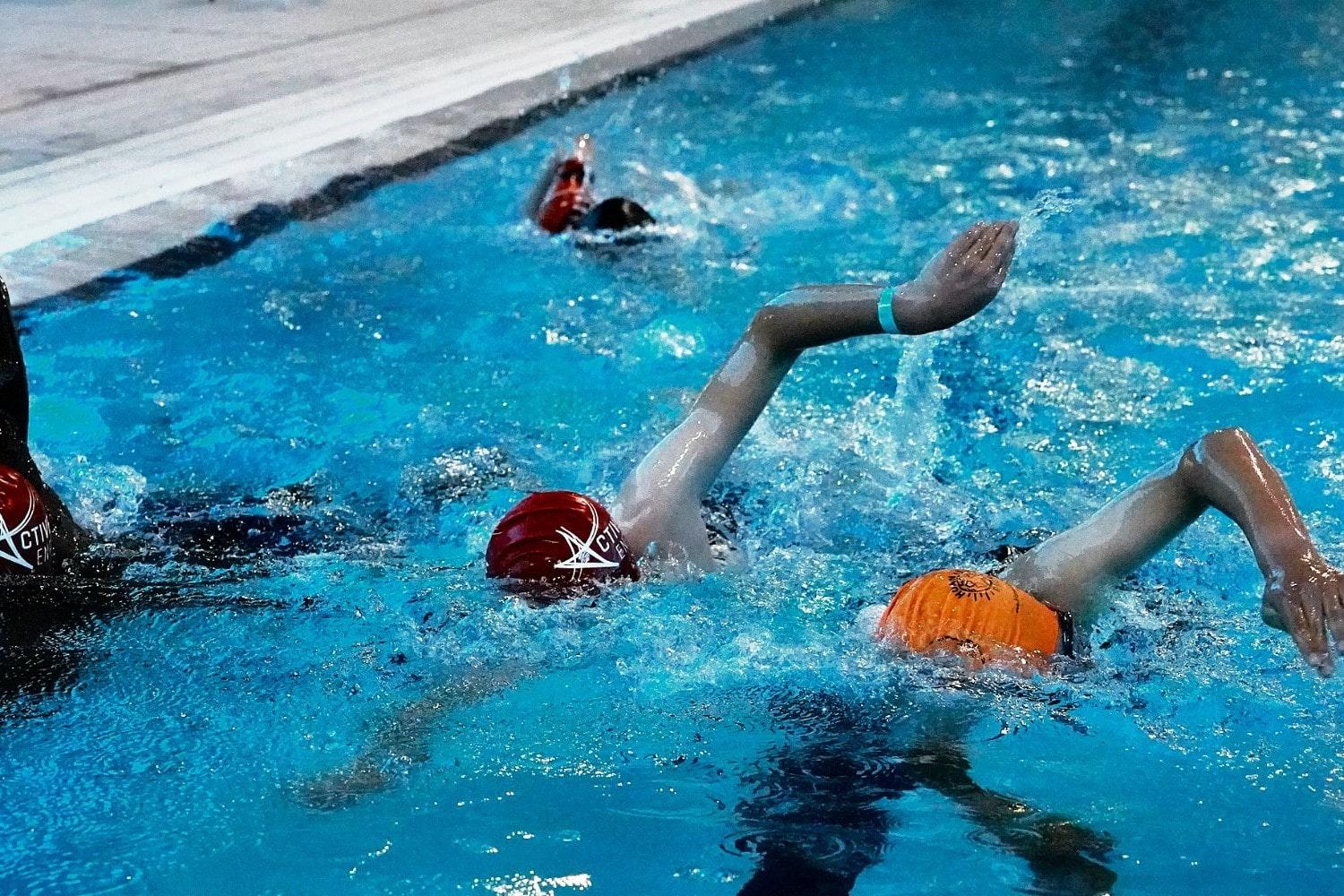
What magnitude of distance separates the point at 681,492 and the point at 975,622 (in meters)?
0.89

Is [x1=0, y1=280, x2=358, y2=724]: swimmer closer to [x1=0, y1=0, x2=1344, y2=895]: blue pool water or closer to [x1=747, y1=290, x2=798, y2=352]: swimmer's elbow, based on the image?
[x1=0, y1=0, x2=1344, y2=895]: blue pool water

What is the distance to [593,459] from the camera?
5234mm

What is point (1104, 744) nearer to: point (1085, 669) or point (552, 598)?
point (1085, 669)

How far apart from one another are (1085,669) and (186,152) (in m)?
5.87

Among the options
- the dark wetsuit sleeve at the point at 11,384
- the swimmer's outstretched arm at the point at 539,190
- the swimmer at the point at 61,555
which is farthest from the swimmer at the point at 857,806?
the swimmer's outstretched arm at the point at 539,190

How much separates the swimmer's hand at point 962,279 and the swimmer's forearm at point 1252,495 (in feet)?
1.66

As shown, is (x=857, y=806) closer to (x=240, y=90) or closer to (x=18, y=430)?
(x=18, y=430)

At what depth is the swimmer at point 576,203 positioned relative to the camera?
7379 millimetres

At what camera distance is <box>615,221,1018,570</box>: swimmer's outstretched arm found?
3039 mm

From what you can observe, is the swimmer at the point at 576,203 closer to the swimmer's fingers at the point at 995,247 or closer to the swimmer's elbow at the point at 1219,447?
the swimmer's fingers at the point at 995,247

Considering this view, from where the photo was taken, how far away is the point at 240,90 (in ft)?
30.3

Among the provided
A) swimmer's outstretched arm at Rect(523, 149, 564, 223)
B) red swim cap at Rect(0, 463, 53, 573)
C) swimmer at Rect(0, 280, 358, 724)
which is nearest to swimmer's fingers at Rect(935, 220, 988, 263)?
swimmer at Rect(0, 280, 358, 724)

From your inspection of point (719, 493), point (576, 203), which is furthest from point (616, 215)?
point (719, 493)

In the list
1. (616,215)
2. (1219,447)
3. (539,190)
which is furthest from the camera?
(539,190)
